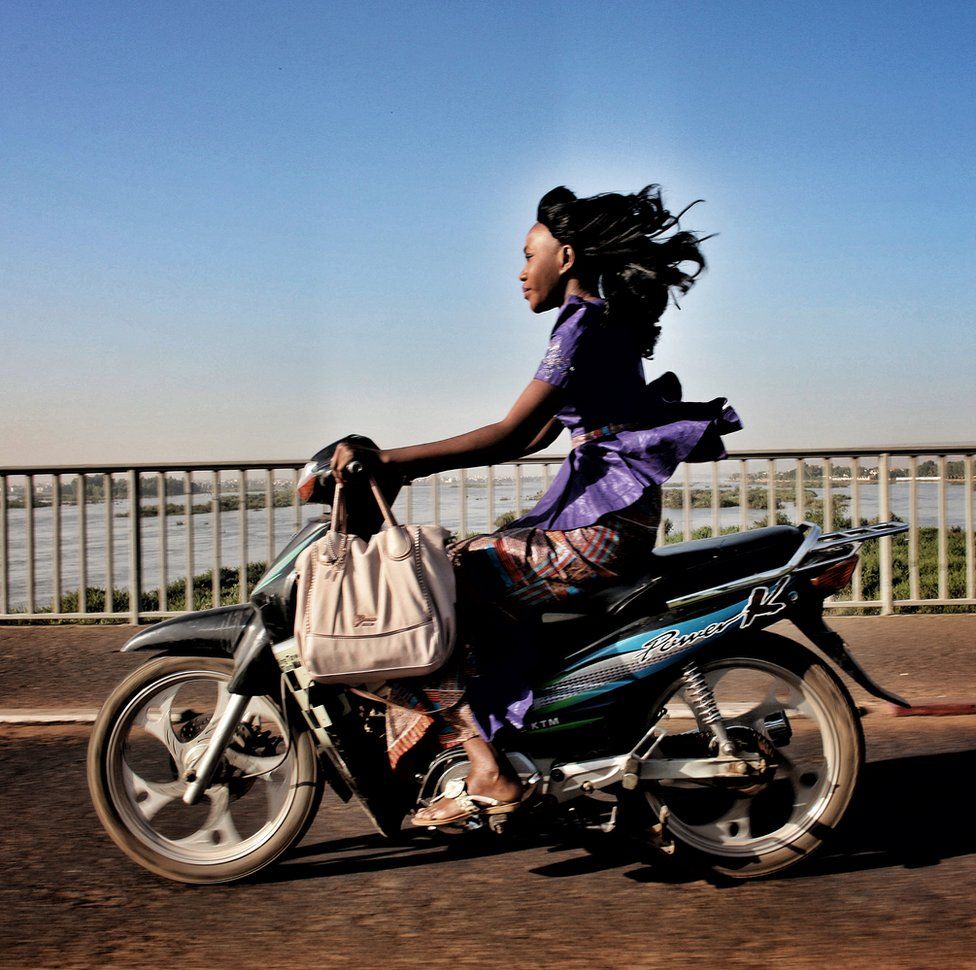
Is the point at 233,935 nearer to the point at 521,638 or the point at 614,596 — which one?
the point at 521,638

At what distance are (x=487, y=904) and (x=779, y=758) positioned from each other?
3.28 ft

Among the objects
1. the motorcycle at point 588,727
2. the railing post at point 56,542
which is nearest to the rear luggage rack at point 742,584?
the motorcycle at point 588,727

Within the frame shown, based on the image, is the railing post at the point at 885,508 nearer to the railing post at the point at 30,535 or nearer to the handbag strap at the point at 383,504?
the handbag strap at the point at 383,504

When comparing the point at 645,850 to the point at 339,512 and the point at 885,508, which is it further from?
the point at 885,508

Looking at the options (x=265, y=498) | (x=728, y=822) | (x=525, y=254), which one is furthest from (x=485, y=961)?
(x=265, y=498)

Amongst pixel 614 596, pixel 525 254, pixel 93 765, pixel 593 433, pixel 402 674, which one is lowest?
pixel 93 765

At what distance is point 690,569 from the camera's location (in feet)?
10.4

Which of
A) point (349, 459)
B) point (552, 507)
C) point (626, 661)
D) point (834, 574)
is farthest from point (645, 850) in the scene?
point (349, 459)

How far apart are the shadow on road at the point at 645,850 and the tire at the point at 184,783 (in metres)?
0.19

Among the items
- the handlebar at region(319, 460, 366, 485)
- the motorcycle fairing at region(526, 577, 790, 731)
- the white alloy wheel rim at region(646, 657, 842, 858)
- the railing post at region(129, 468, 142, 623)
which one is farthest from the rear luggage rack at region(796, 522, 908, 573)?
the railing post at region(129, 468, 142, 623)

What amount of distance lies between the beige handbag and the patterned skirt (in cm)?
15

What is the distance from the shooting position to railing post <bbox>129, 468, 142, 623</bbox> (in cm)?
811

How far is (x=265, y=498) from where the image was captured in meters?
8.16

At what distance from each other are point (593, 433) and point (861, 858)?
5.49ft
